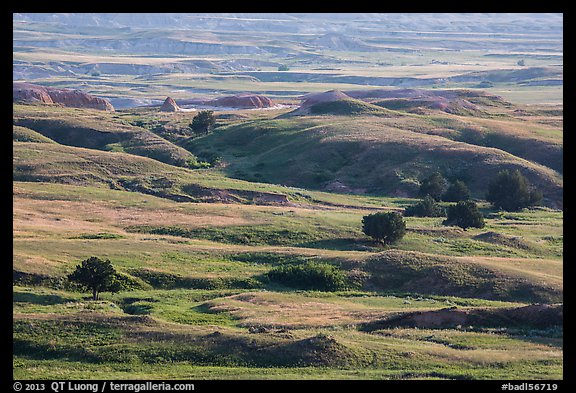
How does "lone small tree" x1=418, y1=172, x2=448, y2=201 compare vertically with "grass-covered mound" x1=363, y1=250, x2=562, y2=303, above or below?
above

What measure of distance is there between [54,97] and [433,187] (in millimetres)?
66123

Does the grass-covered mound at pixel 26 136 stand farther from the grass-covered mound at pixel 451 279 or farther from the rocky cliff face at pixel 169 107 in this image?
the grass-covered mound at pixel 451 279

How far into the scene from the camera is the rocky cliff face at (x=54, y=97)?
121 meters

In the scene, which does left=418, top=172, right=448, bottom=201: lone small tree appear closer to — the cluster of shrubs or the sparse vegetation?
the cluster of shrubs

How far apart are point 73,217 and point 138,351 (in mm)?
29420

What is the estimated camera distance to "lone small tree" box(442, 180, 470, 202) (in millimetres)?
76750

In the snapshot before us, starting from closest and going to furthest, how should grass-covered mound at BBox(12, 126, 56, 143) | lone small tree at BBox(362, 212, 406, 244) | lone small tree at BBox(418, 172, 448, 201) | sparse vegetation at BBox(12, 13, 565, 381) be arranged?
sparse vegetation at BBox(12, 13, 565, 381) → lone small tree at BBox(362, 212, 406, 244) → lone small tree at BBox(418, 172, 448, 201) → grass-covered mound at BBox(12, 126, 56, 143)

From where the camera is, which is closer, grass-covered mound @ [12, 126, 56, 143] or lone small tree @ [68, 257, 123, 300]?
lone small tree @ [68, 257, 123, 300]

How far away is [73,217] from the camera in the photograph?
5831 cm

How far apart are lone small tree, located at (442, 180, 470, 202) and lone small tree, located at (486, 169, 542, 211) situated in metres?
3.03

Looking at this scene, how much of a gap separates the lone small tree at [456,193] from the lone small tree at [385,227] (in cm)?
2302

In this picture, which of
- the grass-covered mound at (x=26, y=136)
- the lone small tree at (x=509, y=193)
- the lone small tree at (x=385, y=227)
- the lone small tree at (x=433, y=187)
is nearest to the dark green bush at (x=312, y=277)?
the lone small tree at (x=385, y=227)

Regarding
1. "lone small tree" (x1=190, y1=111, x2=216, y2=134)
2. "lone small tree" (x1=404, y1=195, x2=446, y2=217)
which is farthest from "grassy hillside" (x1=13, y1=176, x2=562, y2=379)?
"lone small tree" (x1=190, y1=111, x2=216, y2=134)

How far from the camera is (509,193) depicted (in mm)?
72938
